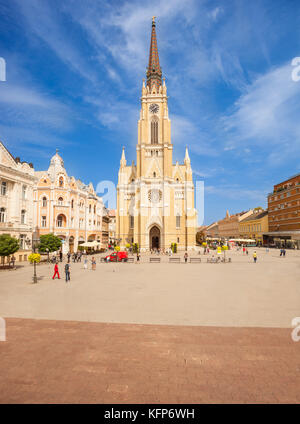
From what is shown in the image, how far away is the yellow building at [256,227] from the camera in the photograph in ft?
263

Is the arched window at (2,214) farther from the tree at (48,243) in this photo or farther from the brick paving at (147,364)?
the brick paving at (147,364)

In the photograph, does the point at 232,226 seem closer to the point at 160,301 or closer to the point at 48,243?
the point at 48,243

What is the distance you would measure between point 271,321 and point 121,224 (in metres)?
50.8

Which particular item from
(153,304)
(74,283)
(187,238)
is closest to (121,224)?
(187,238)

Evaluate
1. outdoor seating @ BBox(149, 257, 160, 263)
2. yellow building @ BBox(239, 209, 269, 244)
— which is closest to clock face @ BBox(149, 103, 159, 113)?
outdoor seating @ BBox(149, 257, 160, 263)

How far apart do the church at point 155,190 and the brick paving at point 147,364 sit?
1812 inches

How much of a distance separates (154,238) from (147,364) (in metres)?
53.0

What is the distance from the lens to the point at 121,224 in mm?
58719

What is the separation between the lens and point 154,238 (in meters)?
59.1

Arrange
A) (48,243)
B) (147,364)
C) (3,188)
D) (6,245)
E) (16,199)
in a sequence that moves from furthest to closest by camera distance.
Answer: (16,199) → (3,188) → (48,243) → (6,245) → (147,364)

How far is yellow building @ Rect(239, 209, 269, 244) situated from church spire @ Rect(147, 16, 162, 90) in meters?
52.4

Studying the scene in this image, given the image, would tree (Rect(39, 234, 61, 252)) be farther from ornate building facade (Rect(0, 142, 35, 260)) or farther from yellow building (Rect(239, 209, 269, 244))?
yellow building (Rect(239, 209, 269, 244))

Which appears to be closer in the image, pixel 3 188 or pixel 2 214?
pixel 2 214

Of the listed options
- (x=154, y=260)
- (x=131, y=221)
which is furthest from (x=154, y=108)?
(x=154, y=260)
